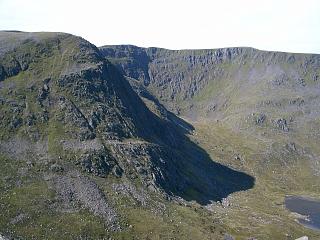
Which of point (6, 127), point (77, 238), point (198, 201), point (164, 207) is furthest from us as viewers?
point (198, 201)

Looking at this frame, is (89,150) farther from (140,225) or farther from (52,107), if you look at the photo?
(140,225)

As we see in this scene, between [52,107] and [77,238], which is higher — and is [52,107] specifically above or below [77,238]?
above

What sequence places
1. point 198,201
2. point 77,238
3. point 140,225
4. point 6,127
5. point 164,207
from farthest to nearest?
point 198,201 < point 6,127 < point 164,207 < point 140,225 < point 77,238

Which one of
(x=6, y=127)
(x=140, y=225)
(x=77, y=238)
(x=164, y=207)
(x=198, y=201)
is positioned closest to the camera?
(x=77, y=238)

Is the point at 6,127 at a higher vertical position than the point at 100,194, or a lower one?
higher

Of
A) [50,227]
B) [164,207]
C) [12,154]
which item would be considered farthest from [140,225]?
[12,154]

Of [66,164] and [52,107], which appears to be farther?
[52,107]

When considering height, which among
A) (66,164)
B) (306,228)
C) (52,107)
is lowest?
(306,228)

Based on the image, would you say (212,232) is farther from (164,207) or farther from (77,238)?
(77,238)

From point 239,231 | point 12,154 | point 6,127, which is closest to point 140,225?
point 239,231
